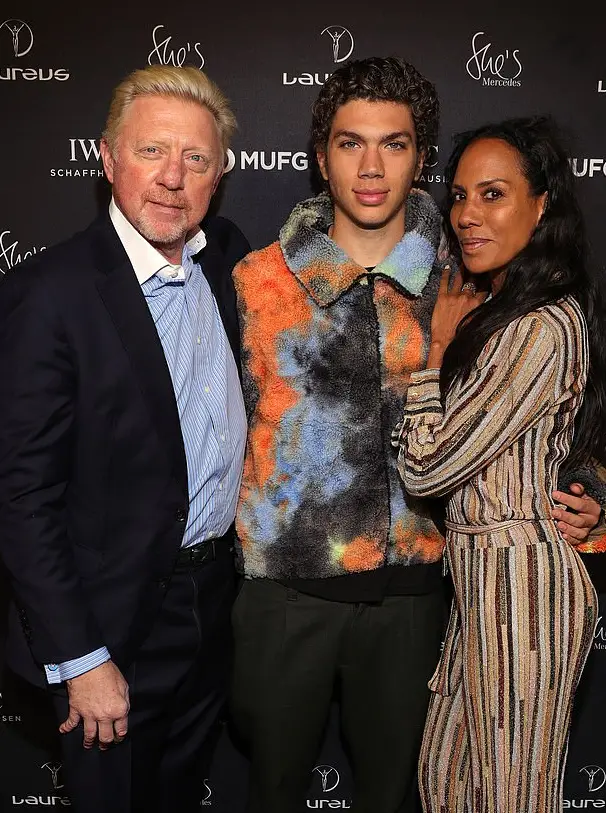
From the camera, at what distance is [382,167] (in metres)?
2.18

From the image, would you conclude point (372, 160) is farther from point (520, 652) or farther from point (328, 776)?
point (328, 776)

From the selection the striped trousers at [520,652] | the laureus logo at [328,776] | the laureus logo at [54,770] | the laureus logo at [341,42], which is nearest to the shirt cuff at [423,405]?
the striped trousers at [520,652]

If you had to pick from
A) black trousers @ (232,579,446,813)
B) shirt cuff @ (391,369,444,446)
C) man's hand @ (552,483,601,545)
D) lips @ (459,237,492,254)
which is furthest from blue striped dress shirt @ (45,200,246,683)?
man's hand @ (552,483,601,545)

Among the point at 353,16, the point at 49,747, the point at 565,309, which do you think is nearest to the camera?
the point at 565,309

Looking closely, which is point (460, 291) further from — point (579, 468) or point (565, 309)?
point (579, 468)

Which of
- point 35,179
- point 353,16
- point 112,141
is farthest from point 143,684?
point 353,16

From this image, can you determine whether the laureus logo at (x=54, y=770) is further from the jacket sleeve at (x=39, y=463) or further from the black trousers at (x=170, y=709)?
the jacket sleeve at (x=39, y=463)

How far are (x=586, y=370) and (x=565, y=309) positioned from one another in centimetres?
15

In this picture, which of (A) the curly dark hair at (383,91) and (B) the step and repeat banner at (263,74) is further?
(B) the step and repeat banner at (263,74)

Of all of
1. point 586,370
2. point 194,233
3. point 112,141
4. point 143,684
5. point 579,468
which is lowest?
point 143,684

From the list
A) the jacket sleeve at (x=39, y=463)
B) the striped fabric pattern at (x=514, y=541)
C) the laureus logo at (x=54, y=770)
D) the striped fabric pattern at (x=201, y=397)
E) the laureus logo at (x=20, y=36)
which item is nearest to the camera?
the jacket sleeve at (x=39, y=463)

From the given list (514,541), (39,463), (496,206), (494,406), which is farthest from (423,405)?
(39,463)

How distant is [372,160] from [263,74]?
2.22 feet

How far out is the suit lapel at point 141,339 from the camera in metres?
1.91
